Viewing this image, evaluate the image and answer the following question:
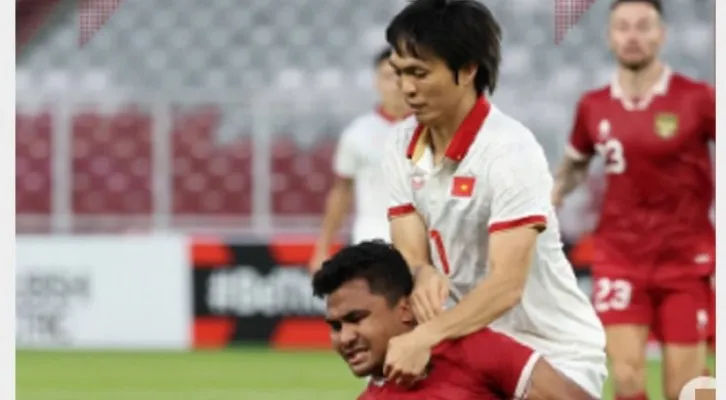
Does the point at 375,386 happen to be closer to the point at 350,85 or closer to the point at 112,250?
the point at 112,250

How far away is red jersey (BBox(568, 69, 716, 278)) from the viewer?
7.09 meters

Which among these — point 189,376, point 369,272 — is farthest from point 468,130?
point 189,376

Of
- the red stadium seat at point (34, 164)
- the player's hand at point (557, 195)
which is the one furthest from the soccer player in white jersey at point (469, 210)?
the red stadium seat at point (34, 164)

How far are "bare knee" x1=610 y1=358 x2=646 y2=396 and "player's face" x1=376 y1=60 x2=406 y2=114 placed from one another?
1.99 m

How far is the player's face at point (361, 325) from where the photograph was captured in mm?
4168

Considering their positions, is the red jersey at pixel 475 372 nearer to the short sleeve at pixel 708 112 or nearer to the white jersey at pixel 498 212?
the white jersey at pixel 498 212

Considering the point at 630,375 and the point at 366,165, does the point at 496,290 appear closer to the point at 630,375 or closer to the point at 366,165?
the point at 630,375

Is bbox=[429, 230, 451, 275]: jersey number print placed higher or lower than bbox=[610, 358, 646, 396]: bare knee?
higher

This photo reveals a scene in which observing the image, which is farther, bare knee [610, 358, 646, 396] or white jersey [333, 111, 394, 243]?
white jersey [333, 111, 394, 243]

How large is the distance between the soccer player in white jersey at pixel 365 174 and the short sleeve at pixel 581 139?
1486 millimetres

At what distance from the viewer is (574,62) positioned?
1583cm

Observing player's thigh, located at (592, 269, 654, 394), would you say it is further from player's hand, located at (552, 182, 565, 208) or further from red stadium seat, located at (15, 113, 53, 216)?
red stadium seat, located at (15, 113, 53, 216)

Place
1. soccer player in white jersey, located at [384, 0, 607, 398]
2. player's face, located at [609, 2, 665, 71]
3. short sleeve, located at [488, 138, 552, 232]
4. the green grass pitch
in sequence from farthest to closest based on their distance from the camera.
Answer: the green grass pitch → player's face, located at [609, 2, 665, 71] → short sleeve, located at [488, 138, 552, 232] → soccer player in white jersey, located at [384, 0, 607, 398]

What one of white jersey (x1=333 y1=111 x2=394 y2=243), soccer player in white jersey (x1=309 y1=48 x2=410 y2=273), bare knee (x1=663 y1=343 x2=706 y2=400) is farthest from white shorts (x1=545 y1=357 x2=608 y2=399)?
white jersey (x1=333 y1=111 x2=394 y2=243)
